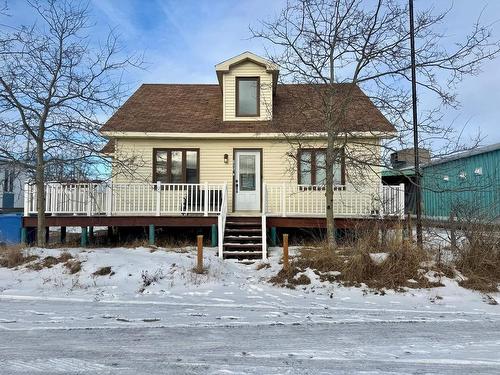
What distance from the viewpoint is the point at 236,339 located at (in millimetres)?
5566

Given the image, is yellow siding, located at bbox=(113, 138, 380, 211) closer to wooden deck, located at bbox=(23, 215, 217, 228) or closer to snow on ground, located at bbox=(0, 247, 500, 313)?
wooden deck, located at bbox=(23, 215, 217, 228)

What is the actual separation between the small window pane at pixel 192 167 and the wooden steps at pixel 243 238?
8.90 ft

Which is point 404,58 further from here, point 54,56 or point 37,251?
point 37,251

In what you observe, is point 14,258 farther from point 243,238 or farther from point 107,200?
point 243,238

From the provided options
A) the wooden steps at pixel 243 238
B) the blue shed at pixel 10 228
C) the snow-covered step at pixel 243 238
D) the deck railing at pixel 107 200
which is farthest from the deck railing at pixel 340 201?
the blue shed at pixel 10 228

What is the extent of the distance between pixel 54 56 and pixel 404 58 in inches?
339

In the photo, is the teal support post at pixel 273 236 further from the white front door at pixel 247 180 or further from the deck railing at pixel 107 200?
the white front door at pixel 247 180

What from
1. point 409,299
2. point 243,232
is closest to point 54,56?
point 243,232

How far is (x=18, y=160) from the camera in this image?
1105 cm

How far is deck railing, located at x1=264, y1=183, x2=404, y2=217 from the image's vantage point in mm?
12977

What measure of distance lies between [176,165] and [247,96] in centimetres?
349

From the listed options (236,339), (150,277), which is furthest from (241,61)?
(236,339)

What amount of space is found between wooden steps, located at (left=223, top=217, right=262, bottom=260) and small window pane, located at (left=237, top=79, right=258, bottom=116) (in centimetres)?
435

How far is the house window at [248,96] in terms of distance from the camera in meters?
15.4
